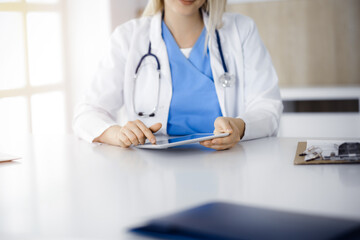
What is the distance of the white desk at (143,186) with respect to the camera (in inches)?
32.6

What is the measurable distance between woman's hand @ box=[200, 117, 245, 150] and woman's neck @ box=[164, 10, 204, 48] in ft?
1.95

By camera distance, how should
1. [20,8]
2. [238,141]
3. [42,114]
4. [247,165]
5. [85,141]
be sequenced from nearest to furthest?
[247,165] < [238,141] < [85,141] < [20,8] < [42,114]

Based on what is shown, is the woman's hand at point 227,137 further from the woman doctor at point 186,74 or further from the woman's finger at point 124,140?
the woman doctor at point 186,74

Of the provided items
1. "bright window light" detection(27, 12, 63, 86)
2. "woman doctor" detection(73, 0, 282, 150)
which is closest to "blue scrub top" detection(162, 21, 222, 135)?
"woman doctor" detection(73, 0, 282, 150)

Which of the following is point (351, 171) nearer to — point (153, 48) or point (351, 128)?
point (153, 48)

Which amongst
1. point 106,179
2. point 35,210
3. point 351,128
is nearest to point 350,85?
point 351,128

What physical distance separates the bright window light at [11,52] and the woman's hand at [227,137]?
6.23 ft

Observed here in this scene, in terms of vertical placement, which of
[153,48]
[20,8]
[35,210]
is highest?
[20,8]

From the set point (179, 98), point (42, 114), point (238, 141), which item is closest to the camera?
point (238, 141)

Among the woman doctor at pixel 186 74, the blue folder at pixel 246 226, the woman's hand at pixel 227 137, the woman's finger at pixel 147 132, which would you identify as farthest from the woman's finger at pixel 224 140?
the blue folder at pixel 246 226

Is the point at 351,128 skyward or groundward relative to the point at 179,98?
groundward

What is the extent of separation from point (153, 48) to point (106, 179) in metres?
1.01

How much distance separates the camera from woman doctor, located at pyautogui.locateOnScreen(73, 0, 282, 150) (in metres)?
1.96

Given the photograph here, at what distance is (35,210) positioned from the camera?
0.90 m
